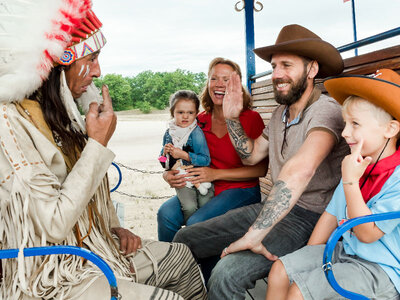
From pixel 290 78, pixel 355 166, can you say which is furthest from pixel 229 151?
pixel 355 166

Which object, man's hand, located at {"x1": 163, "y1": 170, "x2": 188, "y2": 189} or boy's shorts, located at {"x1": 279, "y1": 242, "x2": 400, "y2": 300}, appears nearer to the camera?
boy's shorts, located at {"x1": 279, "y1": 242, "x2": 400, "y2": 300}

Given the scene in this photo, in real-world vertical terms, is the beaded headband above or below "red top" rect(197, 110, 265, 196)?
above

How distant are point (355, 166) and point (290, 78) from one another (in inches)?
38.1

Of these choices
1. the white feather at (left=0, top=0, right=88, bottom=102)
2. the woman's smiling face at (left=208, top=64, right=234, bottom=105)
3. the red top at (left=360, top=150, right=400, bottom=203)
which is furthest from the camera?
the woman's smiling face at (left=208, top=64, right=234, bottom=105)

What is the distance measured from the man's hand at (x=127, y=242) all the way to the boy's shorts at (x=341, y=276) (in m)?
0.78

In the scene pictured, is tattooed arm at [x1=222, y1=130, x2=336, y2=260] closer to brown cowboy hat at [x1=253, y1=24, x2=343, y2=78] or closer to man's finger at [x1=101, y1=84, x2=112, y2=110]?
brown cowboy hat at [x1=253, y1=24, x2=343, y2=78]

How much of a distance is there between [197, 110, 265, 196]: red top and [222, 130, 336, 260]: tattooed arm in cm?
103

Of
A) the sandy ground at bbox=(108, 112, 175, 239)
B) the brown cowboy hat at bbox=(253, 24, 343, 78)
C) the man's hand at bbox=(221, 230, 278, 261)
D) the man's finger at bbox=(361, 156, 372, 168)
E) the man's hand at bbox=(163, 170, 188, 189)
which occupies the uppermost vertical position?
the brown cowboy hat at bbox=(253, 24, 343, 78)

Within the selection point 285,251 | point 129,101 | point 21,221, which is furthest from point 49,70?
point 129,101

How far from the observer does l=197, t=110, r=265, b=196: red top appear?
9.65ft

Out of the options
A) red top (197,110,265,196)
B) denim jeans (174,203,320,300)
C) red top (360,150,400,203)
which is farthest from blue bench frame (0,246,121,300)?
red top (197,110,265,196)

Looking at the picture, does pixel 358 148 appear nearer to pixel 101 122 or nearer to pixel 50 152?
pixel 101 122

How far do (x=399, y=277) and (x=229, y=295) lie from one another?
830 millimetres

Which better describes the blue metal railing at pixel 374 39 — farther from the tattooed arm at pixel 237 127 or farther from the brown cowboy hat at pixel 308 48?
the tattooed arm at pixel 237 127
